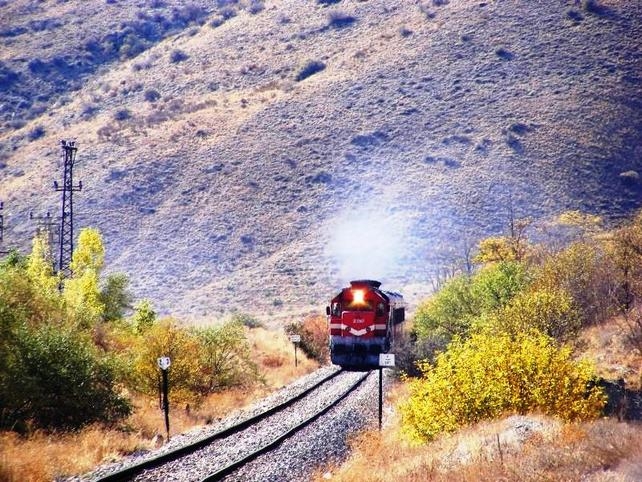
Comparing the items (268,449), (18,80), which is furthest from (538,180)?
(18,80)

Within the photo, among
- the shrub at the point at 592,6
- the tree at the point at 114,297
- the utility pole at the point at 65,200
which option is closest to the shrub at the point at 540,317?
the utility pole at the point at 65,200

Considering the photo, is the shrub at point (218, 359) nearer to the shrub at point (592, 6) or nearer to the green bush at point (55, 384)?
the green bush at point (55, 384)

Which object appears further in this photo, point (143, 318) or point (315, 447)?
point (143, 318)

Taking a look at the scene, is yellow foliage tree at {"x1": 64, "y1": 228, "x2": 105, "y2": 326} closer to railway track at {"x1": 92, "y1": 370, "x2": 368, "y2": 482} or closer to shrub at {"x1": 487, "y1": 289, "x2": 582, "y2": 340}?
railway track at {"x1": 92, "y1": 370, "x2": 368, "y2": 482}

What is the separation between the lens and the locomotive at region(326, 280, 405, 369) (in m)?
27.5

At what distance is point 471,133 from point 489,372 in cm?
6181

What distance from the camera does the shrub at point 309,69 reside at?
314 feet

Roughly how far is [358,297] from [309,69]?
241ft

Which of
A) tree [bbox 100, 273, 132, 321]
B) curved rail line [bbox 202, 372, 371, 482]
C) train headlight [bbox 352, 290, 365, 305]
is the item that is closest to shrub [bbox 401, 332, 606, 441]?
curved rail line [bbox 202, 372, 371, 482]

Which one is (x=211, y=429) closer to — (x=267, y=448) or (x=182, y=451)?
(x=182, y=451)

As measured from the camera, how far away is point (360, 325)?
2752 cm

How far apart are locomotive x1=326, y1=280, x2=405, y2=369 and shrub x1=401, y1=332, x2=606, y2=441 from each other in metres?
11.6

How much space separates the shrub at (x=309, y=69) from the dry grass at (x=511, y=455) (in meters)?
83.6

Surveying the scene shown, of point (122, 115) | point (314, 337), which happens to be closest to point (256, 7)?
point (122, 115)
